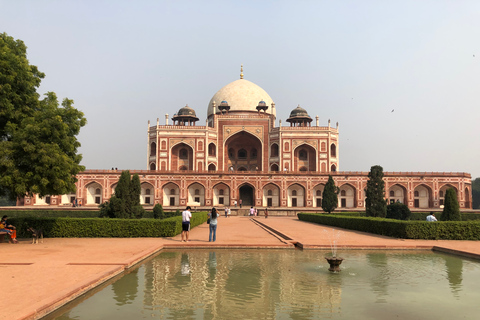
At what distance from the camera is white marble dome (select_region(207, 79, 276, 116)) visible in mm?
49562

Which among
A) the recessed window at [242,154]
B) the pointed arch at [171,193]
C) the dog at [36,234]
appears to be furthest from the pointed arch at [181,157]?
A: the dog at [36,234]

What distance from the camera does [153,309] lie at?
15.6 feet

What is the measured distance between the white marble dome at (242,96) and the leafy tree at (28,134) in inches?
1489

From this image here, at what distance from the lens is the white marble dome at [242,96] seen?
4956cm

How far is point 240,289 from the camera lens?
5770 mm

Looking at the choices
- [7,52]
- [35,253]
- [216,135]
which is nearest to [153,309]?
[35,253]

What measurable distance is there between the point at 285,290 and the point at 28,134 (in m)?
8.75

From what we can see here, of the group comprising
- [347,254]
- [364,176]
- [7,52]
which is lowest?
[347,254]

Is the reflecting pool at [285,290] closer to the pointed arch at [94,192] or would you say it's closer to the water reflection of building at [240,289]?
the water reflection of building at [240,289]

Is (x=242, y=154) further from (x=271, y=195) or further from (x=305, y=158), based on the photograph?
(x=271, y=195)

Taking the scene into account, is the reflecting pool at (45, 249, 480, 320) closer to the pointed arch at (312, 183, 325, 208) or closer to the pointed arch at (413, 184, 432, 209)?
the pointed arch at (312, 183, 325, 208)

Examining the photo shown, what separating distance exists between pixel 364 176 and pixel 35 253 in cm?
3421

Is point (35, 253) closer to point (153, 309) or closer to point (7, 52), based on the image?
point (153, 309)

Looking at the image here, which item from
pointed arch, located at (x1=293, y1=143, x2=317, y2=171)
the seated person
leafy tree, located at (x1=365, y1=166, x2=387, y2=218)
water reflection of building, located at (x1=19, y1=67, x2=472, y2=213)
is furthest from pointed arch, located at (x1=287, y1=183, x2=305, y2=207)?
the seated person
